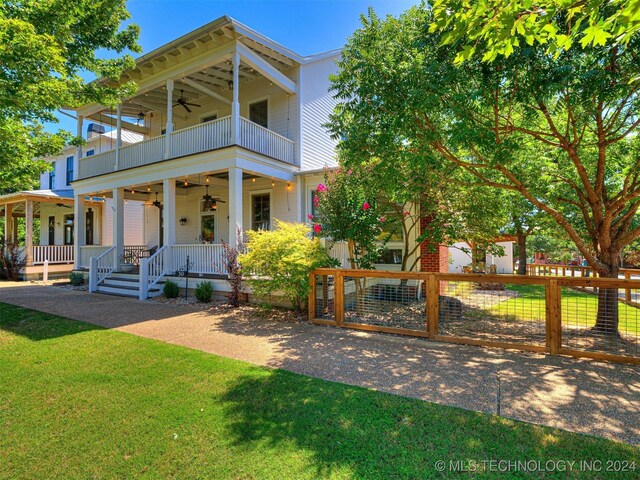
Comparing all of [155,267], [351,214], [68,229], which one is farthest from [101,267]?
[68,229]

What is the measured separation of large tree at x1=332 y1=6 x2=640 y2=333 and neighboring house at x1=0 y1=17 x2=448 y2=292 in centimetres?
462

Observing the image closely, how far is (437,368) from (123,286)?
10.7 m

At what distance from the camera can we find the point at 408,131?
6266 millimetres

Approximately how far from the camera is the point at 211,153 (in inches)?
412

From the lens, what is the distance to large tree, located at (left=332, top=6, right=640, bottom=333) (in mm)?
4988

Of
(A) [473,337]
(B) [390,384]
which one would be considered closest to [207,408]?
(B) [390,384]

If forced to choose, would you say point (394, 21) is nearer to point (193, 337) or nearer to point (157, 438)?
point (193, 337)

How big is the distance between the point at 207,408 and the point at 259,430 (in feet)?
2.39

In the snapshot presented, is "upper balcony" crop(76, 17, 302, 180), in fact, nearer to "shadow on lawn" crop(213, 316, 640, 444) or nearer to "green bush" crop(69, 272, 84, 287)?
"green bush" crop(69, 272, 84, 287)

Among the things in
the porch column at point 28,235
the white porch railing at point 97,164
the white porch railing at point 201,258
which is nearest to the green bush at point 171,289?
the white porch railing at point 201,258

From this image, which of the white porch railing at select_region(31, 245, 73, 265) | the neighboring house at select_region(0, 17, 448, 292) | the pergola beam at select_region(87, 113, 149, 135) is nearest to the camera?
the neighboring house at select_region(0, 17, 448, 292)

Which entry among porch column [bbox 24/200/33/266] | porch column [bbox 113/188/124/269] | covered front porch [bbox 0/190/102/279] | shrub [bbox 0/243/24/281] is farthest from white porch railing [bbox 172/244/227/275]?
shrub [bbox 0/243/24/281]

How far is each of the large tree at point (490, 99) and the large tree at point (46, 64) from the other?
5.97 metres

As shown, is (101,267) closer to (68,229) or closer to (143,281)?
(143,281)
